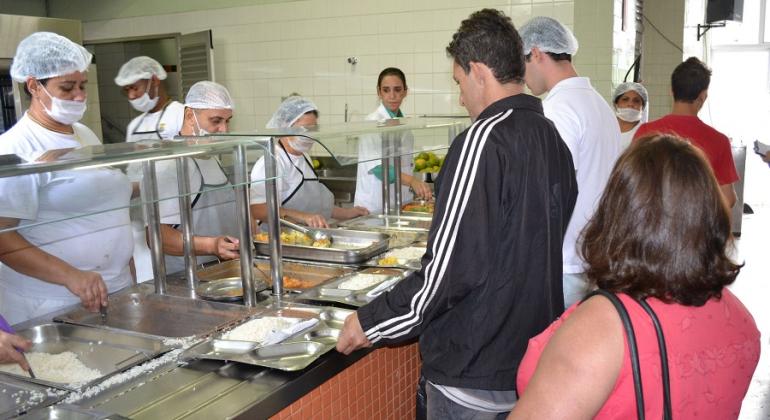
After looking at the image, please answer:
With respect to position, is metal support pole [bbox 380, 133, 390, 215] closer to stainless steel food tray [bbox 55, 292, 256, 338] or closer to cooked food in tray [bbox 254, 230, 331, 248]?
cooked food in tray [bbox 254, 230, 331, 248]

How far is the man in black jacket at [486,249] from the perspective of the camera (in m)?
1.51

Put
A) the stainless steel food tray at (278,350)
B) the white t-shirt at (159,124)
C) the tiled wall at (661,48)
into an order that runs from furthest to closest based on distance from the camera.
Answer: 1. the tiled wall at (661,48)
2. the white t-shirt at (159,124)
3. the stainless steel food tray at (278,350)

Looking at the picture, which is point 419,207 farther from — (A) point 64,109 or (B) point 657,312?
(B) point 657,312

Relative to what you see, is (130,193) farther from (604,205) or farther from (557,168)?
(604,205)

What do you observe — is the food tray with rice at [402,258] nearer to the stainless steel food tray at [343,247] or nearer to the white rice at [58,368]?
the stainless steel food tray at [343,247]

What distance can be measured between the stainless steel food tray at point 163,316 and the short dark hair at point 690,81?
8.49 feet

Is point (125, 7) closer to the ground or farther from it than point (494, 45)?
farther from it

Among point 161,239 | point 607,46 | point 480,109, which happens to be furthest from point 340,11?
point 480,109

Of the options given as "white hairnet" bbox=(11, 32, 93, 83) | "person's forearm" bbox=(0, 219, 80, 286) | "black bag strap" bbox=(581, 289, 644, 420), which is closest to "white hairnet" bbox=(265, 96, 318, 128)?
"white hairnet" bbox=(11, 32, 93, 83)

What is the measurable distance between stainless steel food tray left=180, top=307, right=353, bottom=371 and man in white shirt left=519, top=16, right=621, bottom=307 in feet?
3.18

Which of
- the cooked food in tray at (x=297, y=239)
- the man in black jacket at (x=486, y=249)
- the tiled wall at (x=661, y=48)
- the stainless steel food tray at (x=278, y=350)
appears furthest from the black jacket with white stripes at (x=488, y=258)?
the tiled wall at (x=661, y=48)

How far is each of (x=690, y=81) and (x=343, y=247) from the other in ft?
6.64

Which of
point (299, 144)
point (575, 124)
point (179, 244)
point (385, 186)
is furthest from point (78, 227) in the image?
point (575, 124)

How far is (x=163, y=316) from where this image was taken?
2006mm
